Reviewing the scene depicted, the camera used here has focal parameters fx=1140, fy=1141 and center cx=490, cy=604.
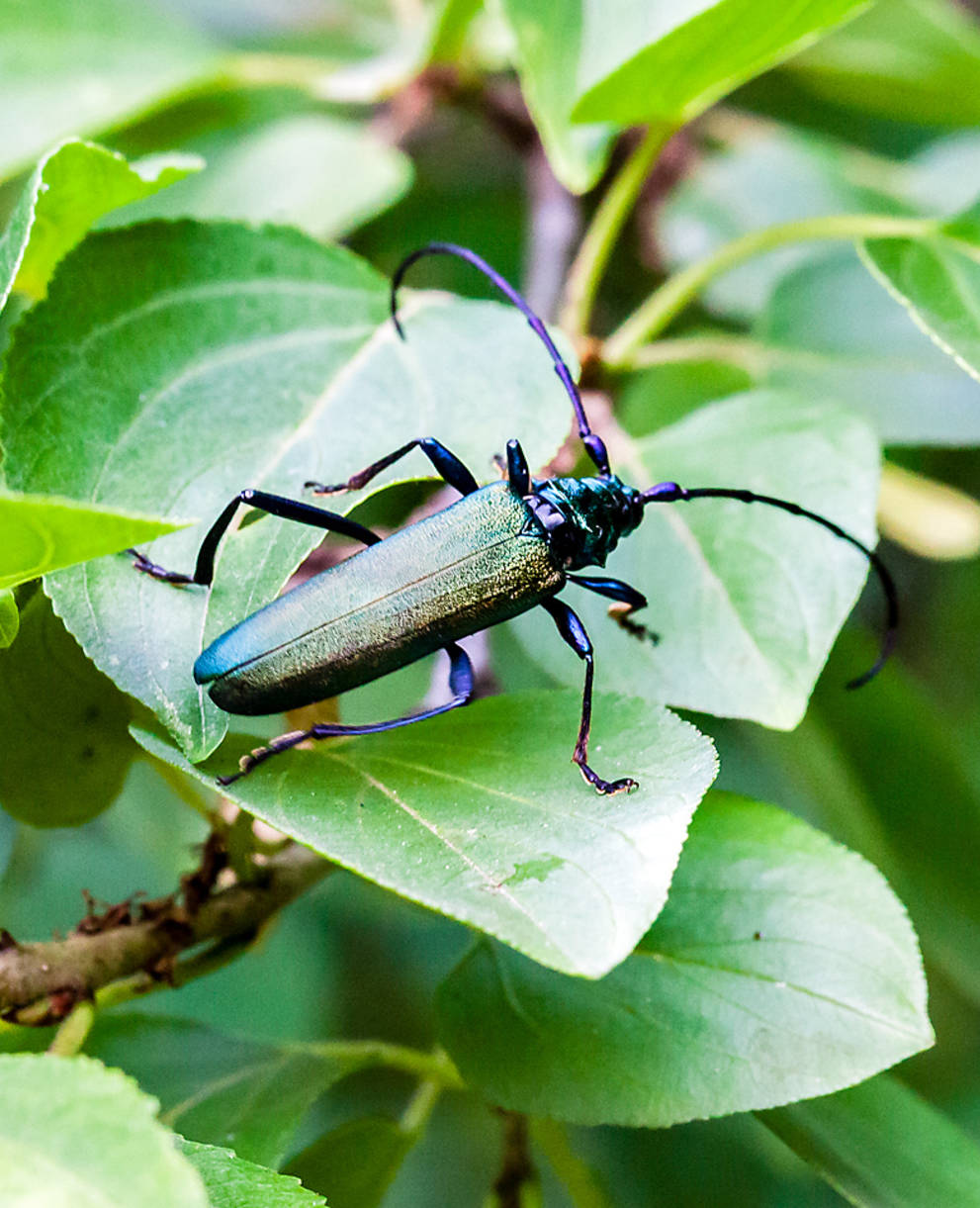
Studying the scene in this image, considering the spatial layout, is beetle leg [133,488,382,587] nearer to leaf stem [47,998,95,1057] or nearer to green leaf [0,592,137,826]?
green leaf [0,592,137,826]

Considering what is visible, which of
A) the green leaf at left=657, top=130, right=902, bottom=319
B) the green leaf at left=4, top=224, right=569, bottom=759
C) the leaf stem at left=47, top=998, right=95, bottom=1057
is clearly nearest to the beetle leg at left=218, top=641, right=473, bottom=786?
the green leaf at left=4, top=224, right=569, bottom=759

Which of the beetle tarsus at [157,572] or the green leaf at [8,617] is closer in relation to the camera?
the green leaf at [8,617]

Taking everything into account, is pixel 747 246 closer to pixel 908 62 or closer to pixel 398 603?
pixel 398 603

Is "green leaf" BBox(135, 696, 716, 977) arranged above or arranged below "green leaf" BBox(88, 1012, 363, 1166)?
above

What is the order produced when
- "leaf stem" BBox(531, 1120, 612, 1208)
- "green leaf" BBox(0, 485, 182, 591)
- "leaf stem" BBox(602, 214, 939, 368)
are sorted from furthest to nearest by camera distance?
"leaf stem" BBox(602, 214, 939, 368) < "leaf stem" BBox(531, 1120, 612, 1208) < "green leaf" BBox(0, 485, 182, 591)

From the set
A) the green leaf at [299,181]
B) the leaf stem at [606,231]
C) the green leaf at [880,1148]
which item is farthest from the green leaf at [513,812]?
the green leaf at [299,181]

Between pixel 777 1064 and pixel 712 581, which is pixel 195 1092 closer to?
pixel 777 1064

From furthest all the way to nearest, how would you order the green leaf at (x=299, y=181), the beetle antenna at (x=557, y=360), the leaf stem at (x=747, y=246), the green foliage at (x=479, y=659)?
the green leaf at (x=299, y=181)
the leaf stem at (x=747, y=246)
the beetle antenna at (x=557, y=360)
the green foliage at (x=479, y=659)

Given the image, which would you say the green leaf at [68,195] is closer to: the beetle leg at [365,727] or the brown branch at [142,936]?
the beetle leg at [365,727]
